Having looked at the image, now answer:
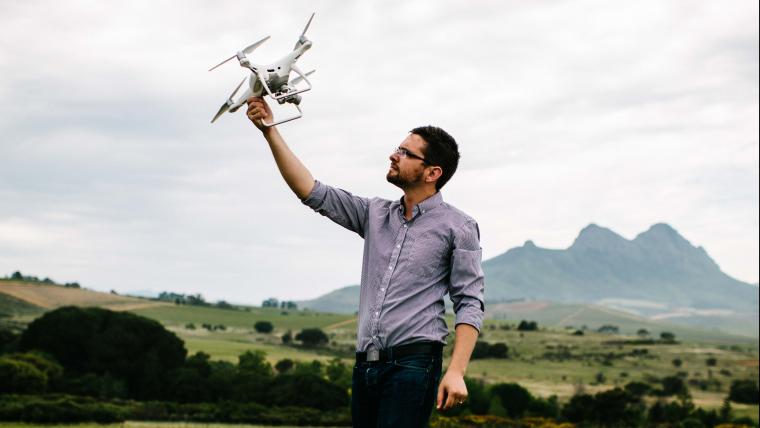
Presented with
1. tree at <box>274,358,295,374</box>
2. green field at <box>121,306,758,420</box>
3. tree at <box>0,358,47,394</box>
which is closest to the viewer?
tree at <box>0,358,47,394</box>

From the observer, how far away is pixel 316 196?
6.33m

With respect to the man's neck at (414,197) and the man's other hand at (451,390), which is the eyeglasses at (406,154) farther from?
the man's other hand at (451,390)

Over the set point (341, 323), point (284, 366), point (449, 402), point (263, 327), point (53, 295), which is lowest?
point (284, 366)

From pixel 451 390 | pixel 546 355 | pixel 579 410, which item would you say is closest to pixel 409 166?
pixel 451 390

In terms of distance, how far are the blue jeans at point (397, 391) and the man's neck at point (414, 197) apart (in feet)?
3.49

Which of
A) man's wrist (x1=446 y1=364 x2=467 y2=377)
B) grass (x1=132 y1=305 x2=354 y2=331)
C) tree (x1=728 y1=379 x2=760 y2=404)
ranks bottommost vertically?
tree (x1=728 y1=379 x2=760 y2=404)

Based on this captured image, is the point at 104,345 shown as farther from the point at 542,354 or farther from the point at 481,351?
the point at 542,354

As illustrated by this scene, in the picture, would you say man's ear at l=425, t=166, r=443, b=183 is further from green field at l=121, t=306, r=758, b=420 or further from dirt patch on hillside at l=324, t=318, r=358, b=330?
dirt patch on hillside at l=324, t=318, r=358, b=330

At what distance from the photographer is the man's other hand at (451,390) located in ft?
17.9

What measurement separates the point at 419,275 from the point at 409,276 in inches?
2.7

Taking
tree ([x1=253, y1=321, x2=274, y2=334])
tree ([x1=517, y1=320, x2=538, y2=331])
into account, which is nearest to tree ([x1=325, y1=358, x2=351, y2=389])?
tree ([x1=253, y1=321, x2=274, y2=334])

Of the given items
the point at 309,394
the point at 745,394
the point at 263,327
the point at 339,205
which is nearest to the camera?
the point at 339,205

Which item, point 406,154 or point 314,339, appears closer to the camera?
point 406,154

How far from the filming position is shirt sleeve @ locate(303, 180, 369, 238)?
20.8 feet
